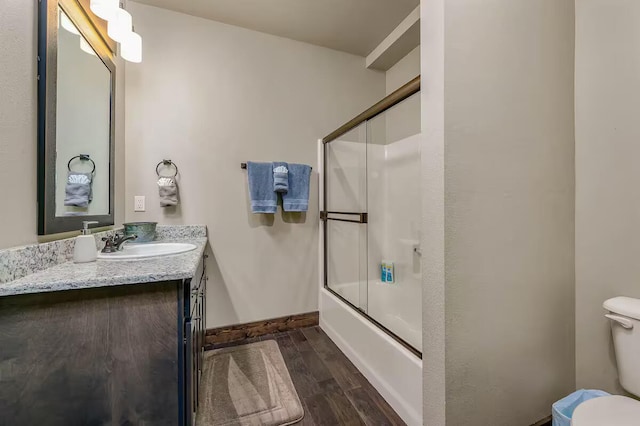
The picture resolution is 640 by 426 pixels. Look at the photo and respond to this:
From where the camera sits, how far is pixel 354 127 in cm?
200

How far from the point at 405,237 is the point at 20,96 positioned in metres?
2.33

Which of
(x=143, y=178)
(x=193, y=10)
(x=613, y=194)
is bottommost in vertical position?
(x=613, y=194)

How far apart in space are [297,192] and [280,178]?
0.21m

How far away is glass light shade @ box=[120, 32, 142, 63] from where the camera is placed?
153cm

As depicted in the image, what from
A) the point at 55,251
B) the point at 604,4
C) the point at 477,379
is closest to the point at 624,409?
the point at 477,379

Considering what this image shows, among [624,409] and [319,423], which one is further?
[319,423]

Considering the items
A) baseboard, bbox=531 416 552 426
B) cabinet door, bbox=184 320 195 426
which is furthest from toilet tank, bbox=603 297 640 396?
cabinet door, bbox=184 320 195 426

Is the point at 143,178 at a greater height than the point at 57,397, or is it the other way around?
the point at 143,178

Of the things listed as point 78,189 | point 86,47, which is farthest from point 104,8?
point 78,189

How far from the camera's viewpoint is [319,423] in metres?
1.29

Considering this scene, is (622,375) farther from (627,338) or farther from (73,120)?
(73,120)

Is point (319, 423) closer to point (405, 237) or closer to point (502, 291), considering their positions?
point (502, 291)

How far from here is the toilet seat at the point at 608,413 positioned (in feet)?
2.65

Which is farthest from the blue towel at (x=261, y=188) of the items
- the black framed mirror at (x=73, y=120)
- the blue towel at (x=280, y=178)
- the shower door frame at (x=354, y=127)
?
the black framed mirror at (x=73, y=120)
